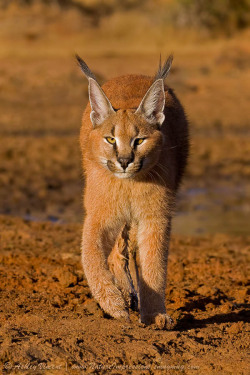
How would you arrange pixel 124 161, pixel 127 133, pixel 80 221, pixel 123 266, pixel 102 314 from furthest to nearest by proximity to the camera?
pixel 80 221
pixel 123 266
pixel 102 314
pixel 127 133
pixel 124 161

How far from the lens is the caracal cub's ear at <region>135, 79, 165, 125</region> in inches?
219

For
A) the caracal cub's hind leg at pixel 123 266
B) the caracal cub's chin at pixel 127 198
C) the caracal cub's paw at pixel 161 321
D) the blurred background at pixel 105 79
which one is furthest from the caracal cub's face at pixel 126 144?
the blurred background at pixel 105 79

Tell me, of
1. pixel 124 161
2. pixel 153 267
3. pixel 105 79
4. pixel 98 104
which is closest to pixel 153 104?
pixel 98 104

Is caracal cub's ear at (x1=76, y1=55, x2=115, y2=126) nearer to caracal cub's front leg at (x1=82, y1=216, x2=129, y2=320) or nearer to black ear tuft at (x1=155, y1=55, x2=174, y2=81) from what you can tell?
black ear tuft at (x1=155, y1=55, x2=174, y2=81)

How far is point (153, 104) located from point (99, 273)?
1.38 m

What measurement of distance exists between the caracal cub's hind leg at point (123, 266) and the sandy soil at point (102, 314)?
193 millimetres

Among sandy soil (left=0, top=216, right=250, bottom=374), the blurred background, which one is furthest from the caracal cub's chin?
the blurred background

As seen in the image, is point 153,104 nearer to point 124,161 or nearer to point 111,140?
point 111,140

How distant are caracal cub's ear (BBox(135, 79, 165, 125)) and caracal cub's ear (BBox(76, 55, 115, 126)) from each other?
0.25 metres

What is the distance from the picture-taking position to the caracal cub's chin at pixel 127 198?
543 cm

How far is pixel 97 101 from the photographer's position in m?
5.68

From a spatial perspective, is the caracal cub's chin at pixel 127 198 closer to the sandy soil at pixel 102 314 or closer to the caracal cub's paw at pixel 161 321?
the caracal cub's paw at pixel 161 321

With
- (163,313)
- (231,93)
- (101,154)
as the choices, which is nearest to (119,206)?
(101,154)

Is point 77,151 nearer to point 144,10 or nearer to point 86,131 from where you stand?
point 86,131
